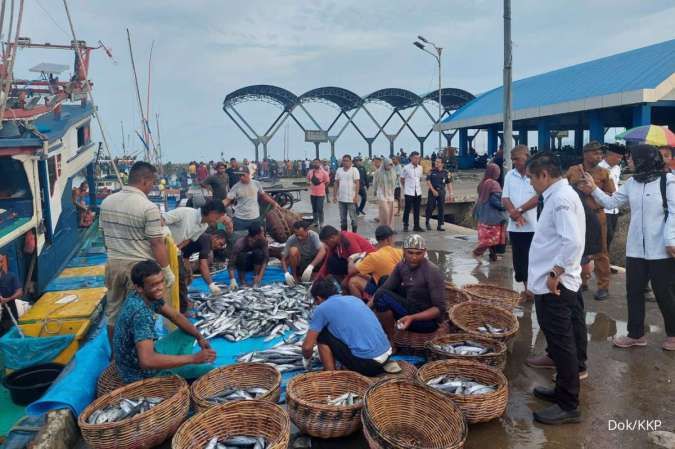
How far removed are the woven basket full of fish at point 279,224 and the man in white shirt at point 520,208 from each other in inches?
192

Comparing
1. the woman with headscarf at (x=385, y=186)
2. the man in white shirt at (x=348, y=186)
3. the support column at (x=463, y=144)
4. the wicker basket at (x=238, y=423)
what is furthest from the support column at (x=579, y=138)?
the wicker basket at (x=238, y=423)

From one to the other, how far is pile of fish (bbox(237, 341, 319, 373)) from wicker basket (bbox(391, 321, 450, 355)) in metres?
0.90

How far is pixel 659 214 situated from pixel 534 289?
1.82m

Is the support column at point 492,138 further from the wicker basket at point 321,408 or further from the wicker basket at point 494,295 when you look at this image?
the wicker basket at point 321,408

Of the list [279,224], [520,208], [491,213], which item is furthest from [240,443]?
[279,224]

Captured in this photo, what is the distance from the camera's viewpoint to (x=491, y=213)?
28.2 feet

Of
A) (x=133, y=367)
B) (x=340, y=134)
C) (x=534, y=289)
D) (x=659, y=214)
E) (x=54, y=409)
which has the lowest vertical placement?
(x=54, y=409)

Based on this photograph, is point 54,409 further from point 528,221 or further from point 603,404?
point 528,221

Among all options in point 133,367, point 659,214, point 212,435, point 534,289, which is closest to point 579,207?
point 534,289

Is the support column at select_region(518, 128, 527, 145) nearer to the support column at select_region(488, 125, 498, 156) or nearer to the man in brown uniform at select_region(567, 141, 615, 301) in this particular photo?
the support column at select_region(488, 125, 498, 156)

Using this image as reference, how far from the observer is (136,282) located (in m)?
3.91

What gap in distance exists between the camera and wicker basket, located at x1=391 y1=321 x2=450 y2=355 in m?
4.97

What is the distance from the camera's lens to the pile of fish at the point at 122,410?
3.71 meters

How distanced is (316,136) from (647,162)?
3359 cm
